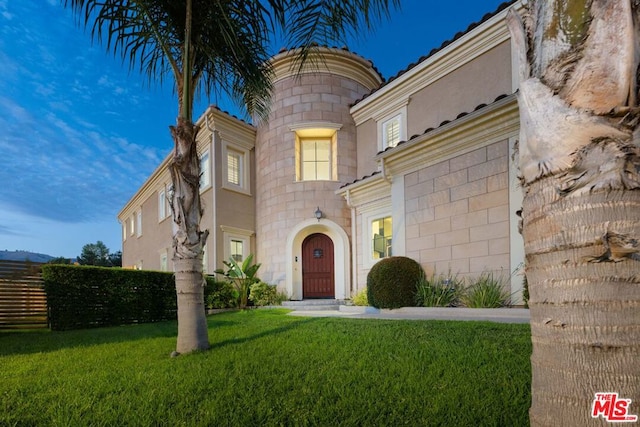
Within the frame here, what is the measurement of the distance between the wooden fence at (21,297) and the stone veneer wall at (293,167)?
22.0ft

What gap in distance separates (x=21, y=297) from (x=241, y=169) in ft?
26.1

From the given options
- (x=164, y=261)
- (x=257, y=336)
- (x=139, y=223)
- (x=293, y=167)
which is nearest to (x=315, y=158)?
(x=293, y=167)

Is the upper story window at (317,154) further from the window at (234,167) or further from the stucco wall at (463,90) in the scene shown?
the stucco wall at (463,90)

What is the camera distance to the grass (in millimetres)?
2360

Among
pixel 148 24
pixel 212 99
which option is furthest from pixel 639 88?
pixel 212 99

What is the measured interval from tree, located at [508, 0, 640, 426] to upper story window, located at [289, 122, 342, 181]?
11997 millimetres

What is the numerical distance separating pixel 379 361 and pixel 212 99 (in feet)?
16.2

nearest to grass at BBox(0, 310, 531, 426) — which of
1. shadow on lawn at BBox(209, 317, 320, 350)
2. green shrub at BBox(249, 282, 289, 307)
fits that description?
shadow on lawn at BBox(209, 317, 320, 350)

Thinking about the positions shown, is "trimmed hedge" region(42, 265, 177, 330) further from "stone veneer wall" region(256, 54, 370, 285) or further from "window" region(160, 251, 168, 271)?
"window" region(160, 251, 168, 271)

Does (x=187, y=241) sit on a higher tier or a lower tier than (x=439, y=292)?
higher

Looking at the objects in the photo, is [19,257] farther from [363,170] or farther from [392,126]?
[392,126]

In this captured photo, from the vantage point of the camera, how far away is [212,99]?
19.6 feet

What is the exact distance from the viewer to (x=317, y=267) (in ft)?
42.8

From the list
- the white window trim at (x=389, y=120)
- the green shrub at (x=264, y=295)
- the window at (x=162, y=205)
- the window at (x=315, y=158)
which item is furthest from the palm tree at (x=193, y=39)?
the window at (x=162, y=205)
